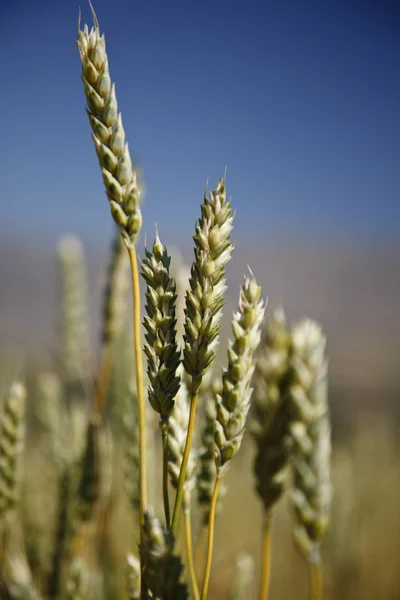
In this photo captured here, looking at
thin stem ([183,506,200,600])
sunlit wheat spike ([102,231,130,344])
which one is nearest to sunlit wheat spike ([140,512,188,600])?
thin stem ([183,506,200,600])

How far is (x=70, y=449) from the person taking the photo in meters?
1.32

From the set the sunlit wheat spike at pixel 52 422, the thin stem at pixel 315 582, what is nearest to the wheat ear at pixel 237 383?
the thin stem at pixel 315 582

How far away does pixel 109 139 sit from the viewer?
0.55 meters

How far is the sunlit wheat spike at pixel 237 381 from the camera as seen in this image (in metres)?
0.55

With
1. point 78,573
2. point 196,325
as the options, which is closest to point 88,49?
point 196,325

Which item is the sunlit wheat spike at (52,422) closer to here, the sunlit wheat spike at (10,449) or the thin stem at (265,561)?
the sunlit wheat spike at (10,449)

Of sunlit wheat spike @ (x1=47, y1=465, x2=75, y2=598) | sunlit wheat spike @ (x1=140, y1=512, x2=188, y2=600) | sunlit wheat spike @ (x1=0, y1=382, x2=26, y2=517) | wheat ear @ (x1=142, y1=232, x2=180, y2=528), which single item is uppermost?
wheat ear @ (x1=142, y1=232, x2=180, y2=528)

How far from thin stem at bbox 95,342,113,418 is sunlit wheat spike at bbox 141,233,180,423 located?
2.33 ft

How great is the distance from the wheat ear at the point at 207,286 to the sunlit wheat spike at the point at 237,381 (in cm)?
4

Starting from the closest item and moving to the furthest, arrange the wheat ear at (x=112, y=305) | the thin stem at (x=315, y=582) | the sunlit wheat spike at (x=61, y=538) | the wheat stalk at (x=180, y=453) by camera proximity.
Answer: the wheat stalk at (x=180, y=453)
the thin stem at (x=315, y=582)
the sunlit wheat spike at (x=61, y=538)
the wheat ear at (x=112, y=305)

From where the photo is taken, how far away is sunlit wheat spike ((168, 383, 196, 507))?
0.60 m

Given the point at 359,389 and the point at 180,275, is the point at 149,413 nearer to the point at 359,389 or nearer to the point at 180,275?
the point at 180,275

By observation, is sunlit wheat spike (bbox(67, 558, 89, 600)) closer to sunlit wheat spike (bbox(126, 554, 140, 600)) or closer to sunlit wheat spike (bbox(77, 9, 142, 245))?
sunlit wheat spike (bbox(126, 554, 140, 600))

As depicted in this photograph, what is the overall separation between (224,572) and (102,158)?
1.96 m
